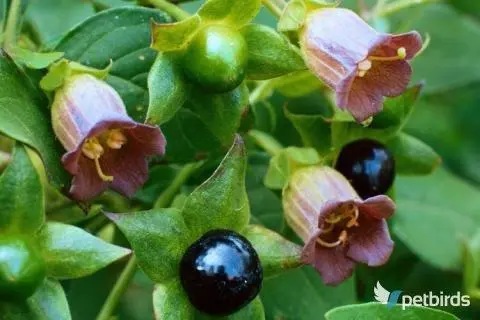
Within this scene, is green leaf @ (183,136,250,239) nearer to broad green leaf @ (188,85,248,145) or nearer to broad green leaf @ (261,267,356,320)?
broad green leaf @ (188,85,248,145)

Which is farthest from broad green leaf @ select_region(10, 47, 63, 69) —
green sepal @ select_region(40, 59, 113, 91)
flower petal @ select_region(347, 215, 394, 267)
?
flower petal @ select_region(347, 215, 394, 267)

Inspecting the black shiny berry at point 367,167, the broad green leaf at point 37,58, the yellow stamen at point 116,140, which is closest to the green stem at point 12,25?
the broad green leaf at point 37,58

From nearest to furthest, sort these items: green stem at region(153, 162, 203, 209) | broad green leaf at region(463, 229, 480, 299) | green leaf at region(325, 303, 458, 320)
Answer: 1. green leaf at region(325, 303, 458, 320)
2. green stem at region(153, 162, 203, 209)
3. broad green leaf at region(463, 229, 480, 299)

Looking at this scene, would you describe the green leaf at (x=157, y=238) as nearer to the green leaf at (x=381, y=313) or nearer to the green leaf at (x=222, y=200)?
the green leaf at (x=222, y=200)

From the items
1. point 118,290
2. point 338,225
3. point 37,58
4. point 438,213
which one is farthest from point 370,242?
point 438,213

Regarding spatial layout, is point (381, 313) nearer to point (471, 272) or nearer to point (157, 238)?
point (157, 238)

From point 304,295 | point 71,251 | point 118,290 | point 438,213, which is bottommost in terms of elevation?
point 438,213
